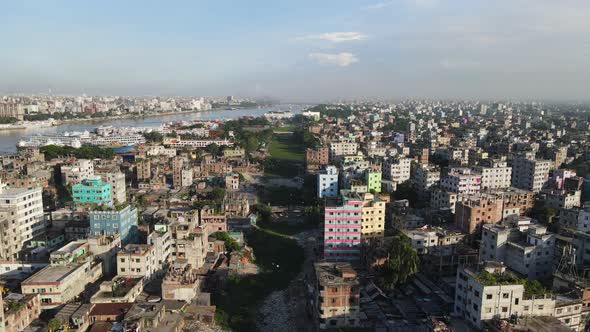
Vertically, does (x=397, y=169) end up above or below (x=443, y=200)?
above

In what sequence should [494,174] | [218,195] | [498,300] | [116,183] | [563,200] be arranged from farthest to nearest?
[494,174]
[218,195]
[116,183]
[563,200]
[498,300]

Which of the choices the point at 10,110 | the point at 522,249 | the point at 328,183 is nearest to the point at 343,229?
the point at 522,249

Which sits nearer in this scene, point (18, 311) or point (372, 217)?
point (18, 311)

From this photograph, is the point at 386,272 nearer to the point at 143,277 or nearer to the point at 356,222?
the point at 356,222

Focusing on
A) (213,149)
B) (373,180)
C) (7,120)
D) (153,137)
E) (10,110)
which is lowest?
(213,149)

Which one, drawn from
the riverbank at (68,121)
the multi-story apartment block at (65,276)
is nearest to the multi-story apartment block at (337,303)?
the multi-story apartment block at (65,276)

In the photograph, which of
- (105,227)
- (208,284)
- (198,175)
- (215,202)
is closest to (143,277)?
(208,284)

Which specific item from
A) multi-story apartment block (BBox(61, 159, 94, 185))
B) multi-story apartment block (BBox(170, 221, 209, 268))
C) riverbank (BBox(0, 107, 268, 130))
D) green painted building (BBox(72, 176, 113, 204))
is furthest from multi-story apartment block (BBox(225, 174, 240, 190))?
riverbank (BBox(0, 107, 268, 130))

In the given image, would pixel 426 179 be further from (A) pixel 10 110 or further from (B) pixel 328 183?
(A) pixel 10 110
